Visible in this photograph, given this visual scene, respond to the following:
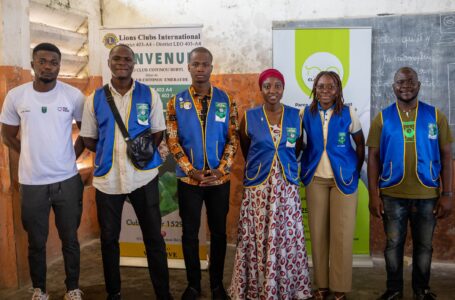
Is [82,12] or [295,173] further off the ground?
[82,12]

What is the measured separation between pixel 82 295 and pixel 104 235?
2.45 feet

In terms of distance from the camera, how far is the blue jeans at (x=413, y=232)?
3.04 m

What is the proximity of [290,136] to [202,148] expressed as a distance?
60cm

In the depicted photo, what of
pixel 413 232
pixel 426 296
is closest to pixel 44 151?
pixel 413 232

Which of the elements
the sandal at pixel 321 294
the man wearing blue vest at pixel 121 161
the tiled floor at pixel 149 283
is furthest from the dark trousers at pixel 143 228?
the sandal at pixel 321 294

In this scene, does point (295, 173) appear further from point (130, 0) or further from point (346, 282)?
point (130, 0)

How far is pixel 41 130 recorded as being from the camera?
3008mm

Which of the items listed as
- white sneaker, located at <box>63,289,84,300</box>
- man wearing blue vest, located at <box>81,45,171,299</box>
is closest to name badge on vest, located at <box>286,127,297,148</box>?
man wearing blue vest, located at <box>81,45,171,299</box>

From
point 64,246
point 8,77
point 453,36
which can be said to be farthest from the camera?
point 453,36

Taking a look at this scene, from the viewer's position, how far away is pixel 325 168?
306cm

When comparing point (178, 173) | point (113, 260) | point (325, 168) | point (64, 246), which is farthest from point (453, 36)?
point (64, 246)

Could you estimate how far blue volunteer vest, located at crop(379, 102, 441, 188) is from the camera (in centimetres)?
298

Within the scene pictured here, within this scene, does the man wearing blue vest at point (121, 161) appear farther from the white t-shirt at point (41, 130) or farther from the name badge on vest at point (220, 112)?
the name badge on vest at point (220, 112)

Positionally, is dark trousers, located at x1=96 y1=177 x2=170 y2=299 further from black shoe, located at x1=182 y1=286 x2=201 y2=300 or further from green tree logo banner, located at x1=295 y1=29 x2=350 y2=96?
green tree logo banner, located at x1=295 y1=29 x2=350 y2=96
